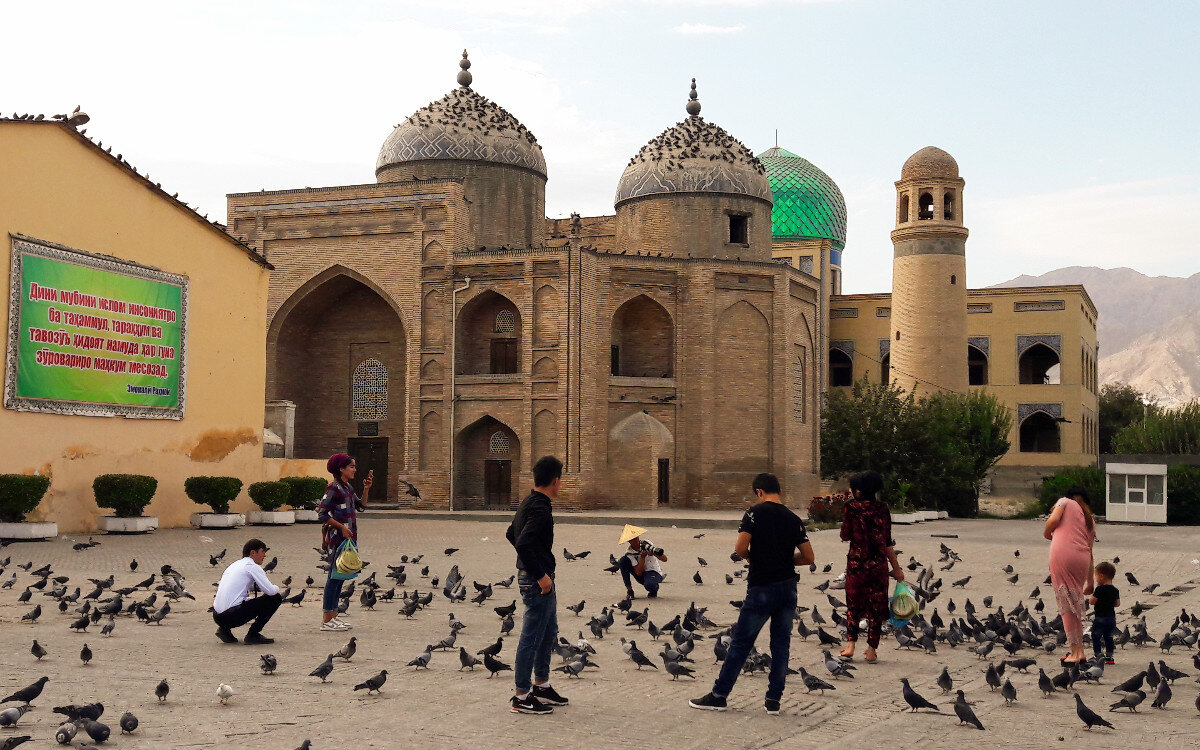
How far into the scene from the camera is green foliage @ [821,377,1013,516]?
3612 cm

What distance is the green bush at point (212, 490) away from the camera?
23.9 m

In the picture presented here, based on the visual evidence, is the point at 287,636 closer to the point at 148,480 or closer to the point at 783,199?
the point at 148,480

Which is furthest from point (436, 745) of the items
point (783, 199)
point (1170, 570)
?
point (783, 199)

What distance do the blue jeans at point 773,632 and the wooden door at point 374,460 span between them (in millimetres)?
28907

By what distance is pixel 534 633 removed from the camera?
7.37 metres

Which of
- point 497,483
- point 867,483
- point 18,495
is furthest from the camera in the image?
point 497,483

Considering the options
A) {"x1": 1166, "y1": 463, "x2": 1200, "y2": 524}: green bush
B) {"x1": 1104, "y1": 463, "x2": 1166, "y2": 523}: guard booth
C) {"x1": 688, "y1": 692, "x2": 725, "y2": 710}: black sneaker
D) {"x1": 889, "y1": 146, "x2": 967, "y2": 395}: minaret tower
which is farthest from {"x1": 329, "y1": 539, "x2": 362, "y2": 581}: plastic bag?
{"x1": 889, "y1": 146, "x2": 967, "y2": 395}: minaret tower

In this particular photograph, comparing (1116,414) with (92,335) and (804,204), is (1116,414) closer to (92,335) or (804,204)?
(804,204)

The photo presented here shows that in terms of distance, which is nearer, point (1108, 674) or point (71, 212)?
point (1108, 674)

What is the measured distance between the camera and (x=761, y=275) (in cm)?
3544

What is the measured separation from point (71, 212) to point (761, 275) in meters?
19.4

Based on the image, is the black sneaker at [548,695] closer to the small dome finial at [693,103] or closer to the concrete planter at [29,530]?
the concrete planter at [29,530]

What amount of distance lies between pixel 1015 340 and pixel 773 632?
48.2 metres

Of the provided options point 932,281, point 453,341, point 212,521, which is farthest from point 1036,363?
point 212,521
